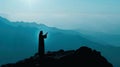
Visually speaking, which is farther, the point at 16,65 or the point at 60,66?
the point at 16,65

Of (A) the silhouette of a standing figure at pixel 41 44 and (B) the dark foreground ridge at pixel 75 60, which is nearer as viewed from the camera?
(B) the dark foreground ridge at pixel 75 60

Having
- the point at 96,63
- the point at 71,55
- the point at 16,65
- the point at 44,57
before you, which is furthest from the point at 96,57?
the point at 16,65

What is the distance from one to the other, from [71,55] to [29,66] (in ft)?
21.6

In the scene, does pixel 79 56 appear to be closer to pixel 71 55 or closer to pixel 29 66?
pixel 71 55

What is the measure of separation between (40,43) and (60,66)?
22.0 feet

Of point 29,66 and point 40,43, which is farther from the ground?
point 40,43

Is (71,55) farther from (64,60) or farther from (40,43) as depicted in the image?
(40,43)

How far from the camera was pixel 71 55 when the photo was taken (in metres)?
49.2

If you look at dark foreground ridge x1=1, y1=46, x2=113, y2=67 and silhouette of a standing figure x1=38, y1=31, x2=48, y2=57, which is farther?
silhouette of a standing figure x1=38, y1=31, x2=48, y2=57

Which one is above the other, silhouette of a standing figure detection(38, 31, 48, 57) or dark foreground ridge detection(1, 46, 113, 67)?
silhouette of a standing figure detection(38, 31, 48, 57)

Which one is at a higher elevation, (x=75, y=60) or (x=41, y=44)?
(x=41, y=44)

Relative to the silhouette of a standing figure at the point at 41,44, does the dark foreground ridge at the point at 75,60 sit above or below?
below

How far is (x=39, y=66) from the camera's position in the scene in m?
48.2

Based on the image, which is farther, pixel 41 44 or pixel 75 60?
pixel 41 44
